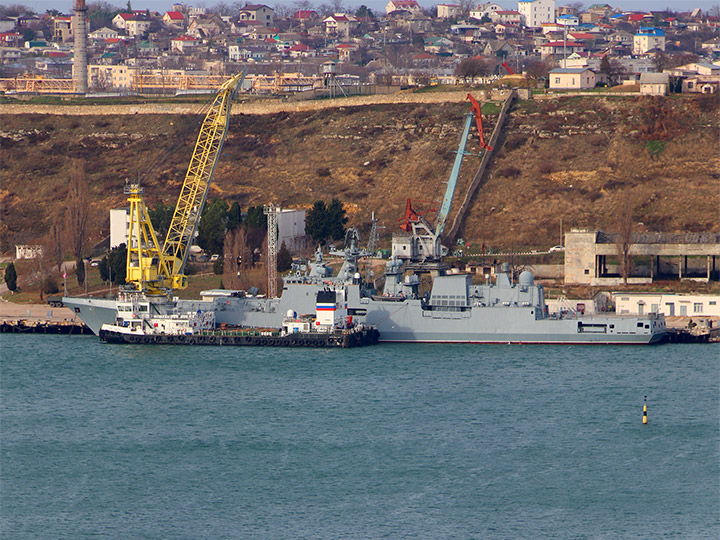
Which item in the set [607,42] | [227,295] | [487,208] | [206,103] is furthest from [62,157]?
[607,42]

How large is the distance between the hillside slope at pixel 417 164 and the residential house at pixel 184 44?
82.5 meters

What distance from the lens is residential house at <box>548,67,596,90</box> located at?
10225cm

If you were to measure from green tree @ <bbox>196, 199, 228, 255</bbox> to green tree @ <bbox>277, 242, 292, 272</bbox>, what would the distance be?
491 centimetres

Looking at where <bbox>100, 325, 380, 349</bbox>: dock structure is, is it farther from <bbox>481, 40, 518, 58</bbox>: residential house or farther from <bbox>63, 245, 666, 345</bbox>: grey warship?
<bbox>481, 40, 518, 58</bbox>: residential house

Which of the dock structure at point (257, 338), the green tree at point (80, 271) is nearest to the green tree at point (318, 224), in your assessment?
the green tree at point (80, 271)

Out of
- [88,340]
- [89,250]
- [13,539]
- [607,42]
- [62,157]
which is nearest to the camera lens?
[13,539]

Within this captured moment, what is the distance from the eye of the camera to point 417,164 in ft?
302

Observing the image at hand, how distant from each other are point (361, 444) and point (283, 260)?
3058 centimetres

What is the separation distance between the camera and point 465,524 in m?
36.8

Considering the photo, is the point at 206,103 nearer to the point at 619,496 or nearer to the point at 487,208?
the point at 487,208

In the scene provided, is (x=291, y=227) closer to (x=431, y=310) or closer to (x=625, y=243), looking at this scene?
(x=431, y=310)

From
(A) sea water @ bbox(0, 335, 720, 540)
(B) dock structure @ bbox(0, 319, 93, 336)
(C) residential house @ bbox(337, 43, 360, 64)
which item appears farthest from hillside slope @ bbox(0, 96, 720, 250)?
(C) residential house @ bbox(337, 43, 360, 64)

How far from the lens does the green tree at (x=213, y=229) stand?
253 feet

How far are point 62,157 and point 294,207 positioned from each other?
81.1ft
